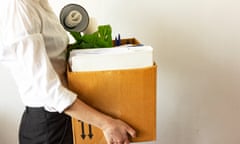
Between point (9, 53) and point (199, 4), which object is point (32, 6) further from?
point (199, 4)

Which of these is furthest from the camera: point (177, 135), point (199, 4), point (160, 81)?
point (177, 135)

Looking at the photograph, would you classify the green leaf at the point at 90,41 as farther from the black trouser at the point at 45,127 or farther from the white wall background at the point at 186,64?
the white wall background at the point at 186,64

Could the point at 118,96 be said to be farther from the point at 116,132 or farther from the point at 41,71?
the point at 41,71

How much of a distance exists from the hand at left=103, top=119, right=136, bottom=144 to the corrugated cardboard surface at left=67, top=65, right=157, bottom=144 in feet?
0.08

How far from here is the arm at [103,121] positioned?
762mm

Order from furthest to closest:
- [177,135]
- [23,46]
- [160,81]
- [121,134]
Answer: [177,135] → [160,81] → [121,134] → [23,46]

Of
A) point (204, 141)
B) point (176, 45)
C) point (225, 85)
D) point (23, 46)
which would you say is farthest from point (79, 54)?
point (204, 141)

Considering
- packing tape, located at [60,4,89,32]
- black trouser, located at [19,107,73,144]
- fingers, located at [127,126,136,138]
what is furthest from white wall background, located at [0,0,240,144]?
fingers, located at [127,126,136,138]

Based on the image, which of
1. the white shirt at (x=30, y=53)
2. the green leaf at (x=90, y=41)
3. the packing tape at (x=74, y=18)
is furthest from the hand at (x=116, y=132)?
the packing tape at (x=74, y=18)

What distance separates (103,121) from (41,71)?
0.21 m

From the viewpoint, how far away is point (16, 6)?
70 cm

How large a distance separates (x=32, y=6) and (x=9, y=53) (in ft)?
0.43

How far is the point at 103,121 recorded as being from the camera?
78 cm

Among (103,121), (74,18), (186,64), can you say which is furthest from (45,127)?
(186,64)
